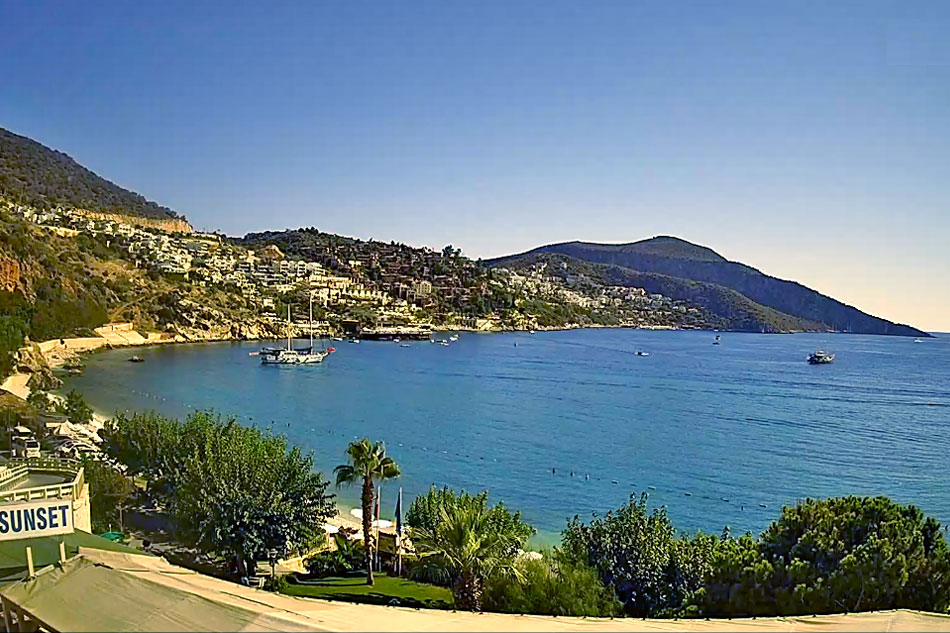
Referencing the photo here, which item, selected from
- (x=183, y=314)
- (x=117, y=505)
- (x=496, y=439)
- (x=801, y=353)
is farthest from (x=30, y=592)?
(x=801, y=353)

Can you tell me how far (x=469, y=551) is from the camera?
490 inches

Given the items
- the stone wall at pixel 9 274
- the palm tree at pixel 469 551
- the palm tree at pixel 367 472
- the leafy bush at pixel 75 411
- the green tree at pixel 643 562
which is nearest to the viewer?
the palm tree at pixel 469 551

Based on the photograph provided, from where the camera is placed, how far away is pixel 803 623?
278 inches

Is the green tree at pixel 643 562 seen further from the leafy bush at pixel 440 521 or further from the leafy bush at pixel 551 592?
the leafy bush at pixel 440 521

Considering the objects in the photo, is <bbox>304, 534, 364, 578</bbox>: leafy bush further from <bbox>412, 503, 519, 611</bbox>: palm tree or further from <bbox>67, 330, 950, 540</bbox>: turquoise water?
<bbox>67, 330, 950, 540</bbox>: turquoise water

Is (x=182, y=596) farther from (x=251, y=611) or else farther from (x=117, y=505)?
(x=117, y=505)

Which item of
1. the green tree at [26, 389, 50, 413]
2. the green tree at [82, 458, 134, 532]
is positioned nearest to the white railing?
the green tree at [82, 458, 134, 532]

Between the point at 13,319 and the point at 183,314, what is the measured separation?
141ft

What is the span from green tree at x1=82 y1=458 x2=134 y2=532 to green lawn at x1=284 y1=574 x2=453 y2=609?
5.21 meters

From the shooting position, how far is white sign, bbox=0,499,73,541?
868 centimetres

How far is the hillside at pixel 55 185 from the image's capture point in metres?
131

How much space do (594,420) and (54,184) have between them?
14660cm

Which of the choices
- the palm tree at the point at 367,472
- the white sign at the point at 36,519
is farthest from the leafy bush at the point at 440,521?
the white sign at the point at 36,519

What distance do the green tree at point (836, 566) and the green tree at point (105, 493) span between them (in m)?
13.9
